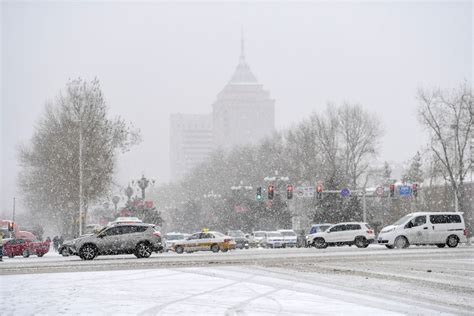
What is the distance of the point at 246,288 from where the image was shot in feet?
63.4

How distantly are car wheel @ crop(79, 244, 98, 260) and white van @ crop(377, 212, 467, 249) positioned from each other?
16246 mm

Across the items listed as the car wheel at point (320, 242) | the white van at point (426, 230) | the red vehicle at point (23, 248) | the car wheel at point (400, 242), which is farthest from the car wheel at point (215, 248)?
the car wheel at point (400, 242)

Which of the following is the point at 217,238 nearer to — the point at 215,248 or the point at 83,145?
the point at 215,248

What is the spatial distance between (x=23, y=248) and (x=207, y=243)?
11.8 m

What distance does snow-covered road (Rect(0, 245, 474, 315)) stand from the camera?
15.5 meters

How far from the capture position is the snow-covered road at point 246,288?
1548 centimetres

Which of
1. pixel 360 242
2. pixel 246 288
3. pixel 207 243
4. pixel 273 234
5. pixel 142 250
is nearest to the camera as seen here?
pixel 246 288

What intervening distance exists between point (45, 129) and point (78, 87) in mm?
7004

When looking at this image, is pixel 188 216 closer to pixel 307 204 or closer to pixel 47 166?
pixel 307 204

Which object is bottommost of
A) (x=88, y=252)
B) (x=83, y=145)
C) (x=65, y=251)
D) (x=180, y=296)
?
(x=180, y=296)

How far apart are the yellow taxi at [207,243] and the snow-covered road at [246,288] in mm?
17586

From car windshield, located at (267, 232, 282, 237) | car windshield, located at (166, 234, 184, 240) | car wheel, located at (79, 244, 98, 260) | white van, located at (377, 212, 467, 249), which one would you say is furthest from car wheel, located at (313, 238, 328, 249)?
car wheel, located at (79, 244, 98, 260)

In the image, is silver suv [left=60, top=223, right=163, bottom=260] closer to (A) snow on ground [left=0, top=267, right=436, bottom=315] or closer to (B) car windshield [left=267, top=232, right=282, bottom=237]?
(A) snow on ground [left=0, top=267, right=436, bottom=315]

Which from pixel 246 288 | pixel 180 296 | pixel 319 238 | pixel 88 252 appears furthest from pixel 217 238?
pixel 180 296
